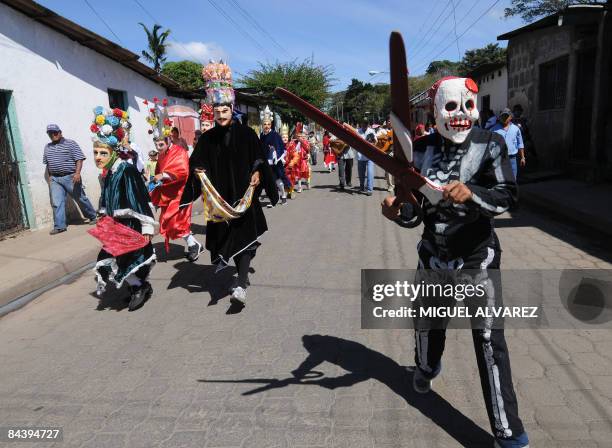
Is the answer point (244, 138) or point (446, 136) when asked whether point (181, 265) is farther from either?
point (446, 136)

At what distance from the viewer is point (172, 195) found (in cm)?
600

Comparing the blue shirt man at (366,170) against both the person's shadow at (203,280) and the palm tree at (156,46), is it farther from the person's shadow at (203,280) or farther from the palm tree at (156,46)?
the palm tree at (156,46)

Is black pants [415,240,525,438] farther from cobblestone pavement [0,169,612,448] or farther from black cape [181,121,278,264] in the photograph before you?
black cape [181,121,278,264]

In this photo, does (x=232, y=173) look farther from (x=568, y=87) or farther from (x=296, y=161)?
(x=568, y=87)

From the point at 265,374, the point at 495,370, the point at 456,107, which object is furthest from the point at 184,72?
the point at 495,370

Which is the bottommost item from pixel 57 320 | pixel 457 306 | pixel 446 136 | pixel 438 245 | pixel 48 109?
pixel 57 320

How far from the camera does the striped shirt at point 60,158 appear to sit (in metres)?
8.05

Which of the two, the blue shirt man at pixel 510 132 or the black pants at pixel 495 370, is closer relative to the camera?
the black pants at pixel 495 370

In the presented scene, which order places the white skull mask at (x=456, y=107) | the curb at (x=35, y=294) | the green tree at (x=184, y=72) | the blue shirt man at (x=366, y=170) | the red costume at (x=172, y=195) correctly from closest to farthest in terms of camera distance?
the white skull mask at (x=456, y=107) → the curb at (x=35, y=294) → the red costume at (x=172, y=195) → the blue shirt man at (x=366, y=170) → the green tree at (x=184, y=72)

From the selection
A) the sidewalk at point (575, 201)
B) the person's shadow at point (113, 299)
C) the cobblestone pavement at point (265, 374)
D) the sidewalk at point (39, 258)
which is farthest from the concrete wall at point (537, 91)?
the sidewalk at point (39, 258)

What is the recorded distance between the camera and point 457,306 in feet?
8.20

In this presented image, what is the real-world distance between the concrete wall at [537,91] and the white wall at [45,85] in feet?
36.2

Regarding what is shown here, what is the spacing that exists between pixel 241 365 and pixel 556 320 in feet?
8.48

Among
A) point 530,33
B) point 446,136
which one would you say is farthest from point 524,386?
point 530,33
